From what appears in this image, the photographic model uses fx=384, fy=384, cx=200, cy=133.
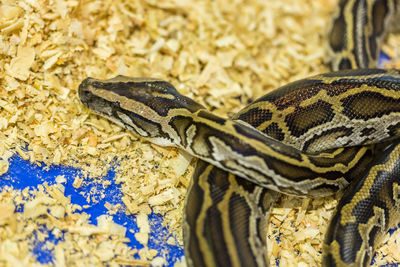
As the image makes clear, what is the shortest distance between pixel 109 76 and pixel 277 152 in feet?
7.19

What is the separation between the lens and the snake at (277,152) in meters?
3.41

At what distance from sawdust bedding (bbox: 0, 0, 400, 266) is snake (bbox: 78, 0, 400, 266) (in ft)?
0.91

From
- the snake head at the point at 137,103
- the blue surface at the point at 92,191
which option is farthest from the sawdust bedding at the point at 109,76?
the snake head at the point at 137,103

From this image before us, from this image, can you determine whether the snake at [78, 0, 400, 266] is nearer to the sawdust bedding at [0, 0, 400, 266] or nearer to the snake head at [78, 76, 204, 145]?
the snake head at [78, 76, 204, 145]

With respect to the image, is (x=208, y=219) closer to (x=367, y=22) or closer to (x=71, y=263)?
(x=71, y=263)

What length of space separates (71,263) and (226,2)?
13.8 ft

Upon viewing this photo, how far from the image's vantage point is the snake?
3.41m

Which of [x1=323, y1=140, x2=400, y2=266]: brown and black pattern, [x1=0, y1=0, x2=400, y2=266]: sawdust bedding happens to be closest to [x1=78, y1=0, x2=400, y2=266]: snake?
[x1=323, y1=140, x2=400, y2=266]: brown and black pattern

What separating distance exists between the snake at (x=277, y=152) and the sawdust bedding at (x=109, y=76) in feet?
0.91

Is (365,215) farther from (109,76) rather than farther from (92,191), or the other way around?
(109,76)

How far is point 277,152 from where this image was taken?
11.5 ft

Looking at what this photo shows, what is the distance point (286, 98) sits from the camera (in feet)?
12.9

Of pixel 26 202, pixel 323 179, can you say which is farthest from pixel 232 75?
pixel 26 202

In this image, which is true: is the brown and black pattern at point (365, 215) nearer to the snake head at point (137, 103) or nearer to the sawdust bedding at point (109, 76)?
the sawdust bedding at point (109, 76)
